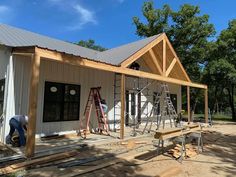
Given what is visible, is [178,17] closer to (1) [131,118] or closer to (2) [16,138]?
(1) [131,118]

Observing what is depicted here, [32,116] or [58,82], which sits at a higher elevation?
[58,82]

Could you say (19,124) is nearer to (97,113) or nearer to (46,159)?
(46,159)

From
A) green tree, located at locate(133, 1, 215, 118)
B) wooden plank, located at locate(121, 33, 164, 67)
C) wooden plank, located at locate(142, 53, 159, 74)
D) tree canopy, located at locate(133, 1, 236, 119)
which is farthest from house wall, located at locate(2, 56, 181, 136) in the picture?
green tree, located at locate(133, 1, 215, 118)

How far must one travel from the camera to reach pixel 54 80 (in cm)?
852

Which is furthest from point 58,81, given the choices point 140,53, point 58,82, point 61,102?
point 140,53

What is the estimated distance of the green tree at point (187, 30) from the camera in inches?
859

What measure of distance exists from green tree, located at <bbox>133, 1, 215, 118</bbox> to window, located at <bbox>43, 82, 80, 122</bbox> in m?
15.4

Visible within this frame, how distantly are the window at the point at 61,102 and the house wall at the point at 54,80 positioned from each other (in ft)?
0.55

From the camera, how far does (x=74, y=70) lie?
9211mm

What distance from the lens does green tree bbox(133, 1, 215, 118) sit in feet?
71.6

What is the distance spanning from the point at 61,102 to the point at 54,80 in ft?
3.08

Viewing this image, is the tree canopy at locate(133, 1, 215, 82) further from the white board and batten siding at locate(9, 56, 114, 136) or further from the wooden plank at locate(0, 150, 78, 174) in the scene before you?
the wooden plank at locate(0, 150, 78, 174)

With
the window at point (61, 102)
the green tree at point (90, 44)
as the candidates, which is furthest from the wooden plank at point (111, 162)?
the green tree at point (90, 44)

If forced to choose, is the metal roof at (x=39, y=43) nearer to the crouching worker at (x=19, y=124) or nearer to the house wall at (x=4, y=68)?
the house wall at (x=4, y=68)
